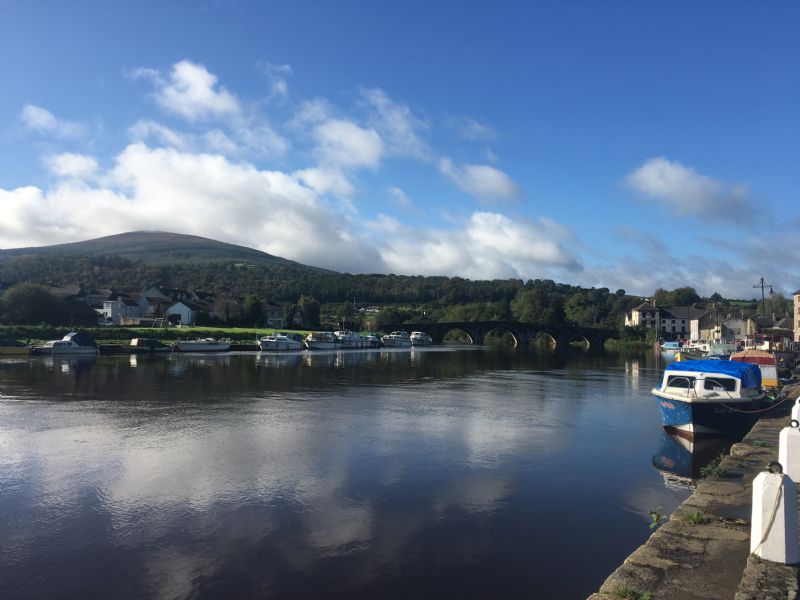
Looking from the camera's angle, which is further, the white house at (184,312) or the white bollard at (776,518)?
the white house at (184,312)

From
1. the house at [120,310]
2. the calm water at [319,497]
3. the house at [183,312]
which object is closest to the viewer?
the calm water at [319,497]

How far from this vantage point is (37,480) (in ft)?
57.0

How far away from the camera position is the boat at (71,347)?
7250cm

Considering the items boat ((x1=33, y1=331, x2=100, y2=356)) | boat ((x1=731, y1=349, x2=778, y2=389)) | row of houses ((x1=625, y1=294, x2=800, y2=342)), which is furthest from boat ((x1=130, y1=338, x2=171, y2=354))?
row of houses ((x1=625, y1=294, x2=800, y2=342))

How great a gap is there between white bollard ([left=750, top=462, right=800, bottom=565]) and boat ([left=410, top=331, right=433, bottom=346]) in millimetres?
128329

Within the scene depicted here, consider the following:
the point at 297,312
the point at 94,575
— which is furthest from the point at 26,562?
the point at 297,312

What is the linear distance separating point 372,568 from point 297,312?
156236 millimetres

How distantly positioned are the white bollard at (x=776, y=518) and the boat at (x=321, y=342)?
96300 millimetres

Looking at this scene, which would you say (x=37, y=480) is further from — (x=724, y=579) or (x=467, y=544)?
(x=724, y=579)

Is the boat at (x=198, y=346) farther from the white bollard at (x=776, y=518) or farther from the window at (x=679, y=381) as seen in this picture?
the white bollard at (x=776, y=518)

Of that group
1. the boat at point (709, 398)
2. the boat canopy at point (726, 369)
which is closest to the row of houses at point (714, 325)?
the boat canopy at point (726, 369)

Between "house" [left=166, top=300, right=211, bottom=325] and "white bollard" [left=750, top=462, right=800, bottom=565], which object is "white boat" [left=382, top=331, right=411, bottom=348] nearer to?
"house" [left=166, top=300, right=211, bottom=325]

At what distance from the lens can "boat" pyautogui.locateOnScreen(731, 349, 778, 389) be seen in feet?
132

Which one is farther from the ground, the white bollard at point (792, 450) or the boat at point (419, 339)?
the white bollard at point (792, 450)
